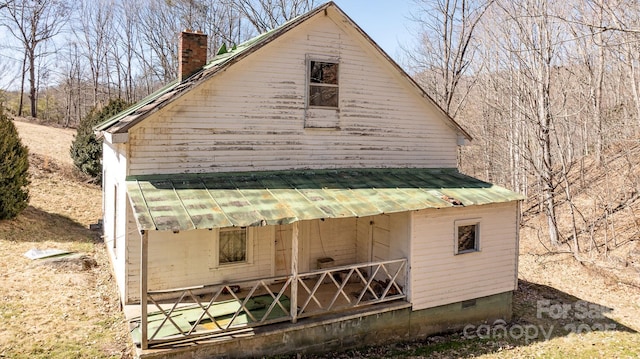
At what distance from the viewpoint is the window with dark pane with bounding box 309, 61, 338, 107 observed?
11.7m

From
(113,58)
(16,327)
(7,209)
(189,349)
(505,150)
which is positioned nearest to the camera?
(189,349)

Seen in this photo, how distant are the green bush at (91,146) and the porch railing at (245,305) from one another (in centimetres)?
1584

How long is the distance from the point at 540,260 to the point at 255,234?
513 inches

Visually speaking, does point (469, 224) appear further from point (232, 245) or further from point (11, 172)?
point (11, 172)

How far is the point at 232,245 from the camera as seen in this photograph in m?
11.2

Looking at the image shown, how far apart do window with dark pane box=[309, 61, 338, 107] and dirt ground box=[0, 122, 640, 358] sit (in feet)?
20.9

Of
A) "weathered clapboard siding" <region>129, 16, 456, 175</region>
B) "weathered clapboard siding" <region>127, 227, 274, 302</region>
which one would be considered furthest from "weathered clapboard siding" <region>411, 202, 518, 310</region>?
"weathered clapboard siding" <region>127, 227, 274, 302</region>

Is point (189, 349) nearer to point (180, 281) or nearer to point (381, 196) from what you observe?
point (180, 281)

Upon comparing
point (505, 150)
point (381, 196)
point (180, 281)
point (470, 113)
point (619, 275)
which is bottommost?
point (619, 275)

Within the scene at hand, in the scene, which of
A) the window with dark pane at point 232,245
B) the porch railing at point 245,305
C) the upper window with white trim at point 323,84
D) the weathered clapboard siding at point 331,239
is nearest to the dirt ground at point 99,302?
the porch railing at point 245,305

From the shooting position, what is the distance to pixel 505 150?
26.0 meters

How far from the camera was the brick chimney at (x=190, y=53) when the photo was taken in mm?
12898

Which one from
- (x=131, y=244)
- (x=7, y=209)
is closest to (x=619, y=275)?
(x=131, y=244)

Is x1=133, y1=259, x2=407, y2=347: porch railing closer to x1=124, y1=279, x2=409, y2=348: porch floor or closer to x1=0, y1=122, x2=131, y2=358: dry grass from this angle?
x1=124, y1=279, x2=409, y2=348: porch floor
